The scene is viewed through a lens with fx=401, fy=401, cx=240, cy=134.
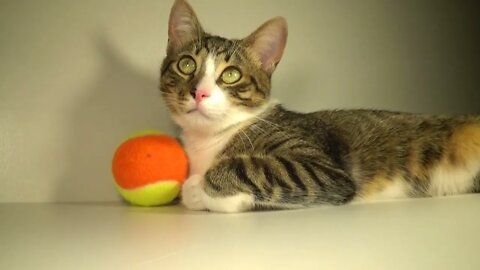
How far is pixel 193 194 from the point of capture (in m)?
1.04

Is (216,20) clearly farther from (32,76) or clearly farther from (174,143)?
(32,76)

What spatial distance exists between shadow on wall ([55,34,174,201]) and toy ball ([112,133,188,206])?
0.21 m

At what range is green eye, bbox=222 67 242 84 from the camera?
1146mm

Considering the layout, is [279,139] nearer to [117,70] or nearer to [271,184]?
[271,184]

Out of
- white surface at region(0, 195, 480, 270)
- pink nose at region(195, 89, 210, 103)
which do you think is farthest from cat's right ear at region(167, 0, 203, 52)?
white surface at region(0, 195, 480, 270)

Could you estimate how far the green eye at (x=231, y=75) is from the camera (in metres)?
1.15

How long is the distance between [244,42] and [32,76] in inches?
26.7

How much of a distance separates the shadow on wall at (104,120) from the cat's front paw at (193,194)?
15.8 inches

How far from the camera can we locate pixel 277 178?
39.4 inches

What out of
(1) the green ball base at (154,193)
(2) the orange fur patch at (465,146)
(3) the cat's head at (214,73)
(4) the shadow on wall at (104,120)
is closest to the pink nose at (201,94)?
(3) the cat's head at (214,73)

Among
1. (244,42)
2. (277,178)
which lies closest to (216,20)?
(244,42)

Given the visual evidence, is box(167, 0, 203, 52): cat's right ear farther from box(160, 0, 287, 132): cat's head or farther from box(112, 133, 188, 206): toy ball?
box(112, 133, 188, 206): toy ball

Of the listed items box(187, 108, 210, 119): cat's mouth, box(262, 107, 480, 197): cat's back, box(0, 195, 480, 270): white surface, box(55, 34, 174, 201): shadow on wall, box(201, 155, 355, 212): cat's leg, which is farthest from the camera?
box(55, 34, 174, 201): shadow on wall

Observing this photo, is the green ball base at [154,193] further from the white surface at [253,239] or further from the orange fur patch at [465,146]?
the orange fur patch at [465,146]
